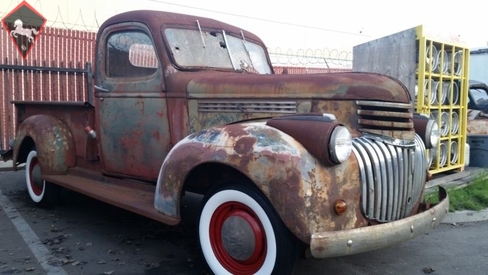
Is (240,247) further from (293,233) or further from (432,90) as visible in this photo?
(432,90)

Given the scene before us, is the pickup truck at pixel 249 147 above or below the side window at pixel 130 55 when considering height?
below

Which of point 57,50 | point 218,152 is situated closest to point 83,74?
point 57,50

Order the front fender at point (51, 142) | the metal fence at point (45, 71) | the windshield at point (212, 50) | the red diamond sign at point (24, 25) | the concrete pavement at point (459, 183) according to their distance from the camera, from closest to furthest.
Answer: the windshield at point (212, 50)
the front fender at point (51, 142)
the concrete pavement at point (459, 183)
the metal fence at point (45, 71)
the red diamond sign at point (24, 25)

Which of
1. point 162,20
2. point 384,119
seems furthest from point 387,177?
point 162,20

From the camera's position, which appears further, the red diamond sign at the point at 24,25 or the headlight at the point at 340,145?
the red diamond sign at the point at 24,25

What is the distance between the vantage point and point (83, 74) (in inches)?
397

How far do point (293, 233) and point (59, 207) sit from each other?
3.66 meters

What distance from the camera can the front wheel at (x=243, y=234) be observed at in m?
3.02

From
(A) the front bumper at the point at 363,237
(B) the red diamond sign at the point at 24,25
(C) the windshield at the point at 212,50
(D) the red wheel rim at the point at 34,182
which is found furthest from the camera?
(B) the red diamond sign at the point at 24,25

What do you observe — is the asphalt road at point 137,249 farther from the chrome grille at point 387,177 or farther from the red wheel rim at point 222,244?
the chrome grille at point 387,177

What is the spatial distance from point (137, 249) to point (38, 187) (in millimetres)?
2046

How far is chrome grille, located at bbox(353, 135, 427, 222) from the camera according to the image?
312 cm

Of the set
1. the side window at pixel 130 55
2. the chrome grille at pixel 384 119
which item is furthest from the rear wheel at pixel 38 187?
the chrome grille at pixel 384 119

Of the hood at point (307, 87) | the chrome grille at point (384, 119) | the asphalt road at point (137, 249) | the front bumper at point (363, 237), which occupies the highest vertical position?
the hood at point (307, 87)
